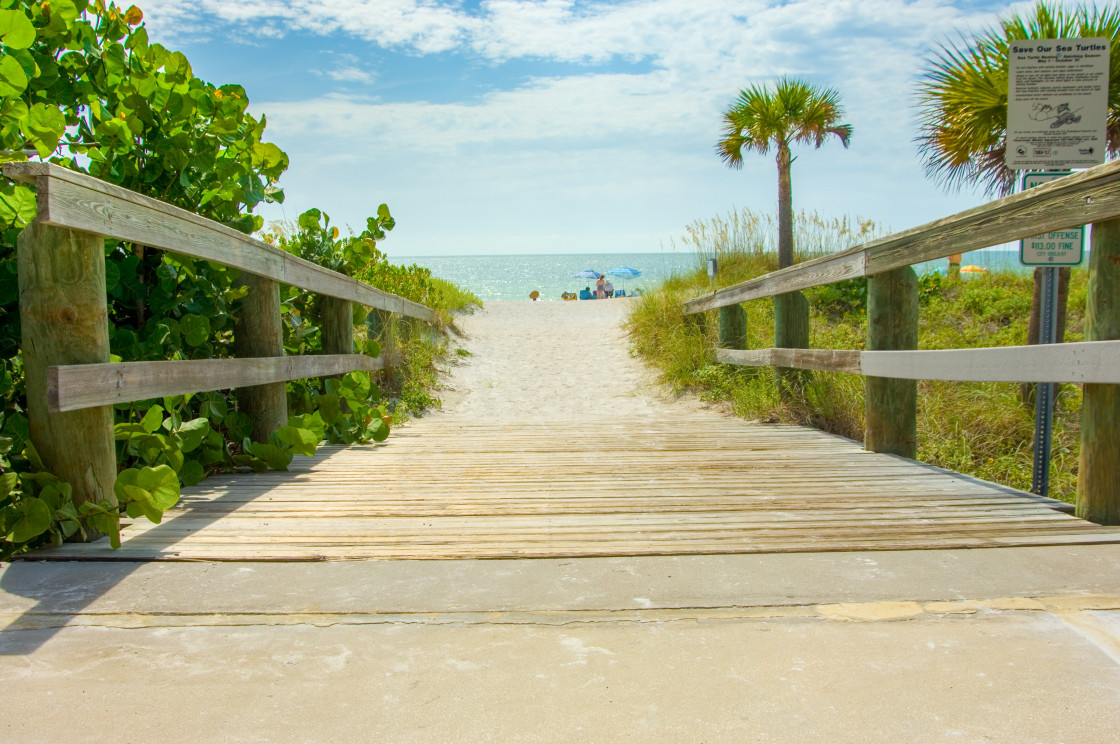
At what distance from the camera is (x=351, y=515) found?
3057 millimetres

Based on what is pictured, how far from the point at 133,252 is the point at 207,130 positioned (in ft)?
2.18

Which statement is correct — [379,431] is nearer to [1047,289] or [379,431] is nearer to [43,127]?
[43,127]

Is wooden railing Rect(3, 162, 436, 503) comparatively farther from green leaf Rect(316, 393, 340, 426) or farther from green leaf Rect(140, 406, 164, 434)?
green leaf Rect(316, 393, 340, 426)

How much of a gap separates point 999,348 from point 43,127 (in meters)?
3.49

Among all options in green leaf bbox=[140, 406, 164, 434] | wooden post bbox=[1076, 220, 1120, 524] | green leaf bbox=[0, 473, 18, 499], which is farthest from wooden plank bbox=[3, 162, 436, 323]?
wooden post bbox=[1076, 220, 1120, 524]

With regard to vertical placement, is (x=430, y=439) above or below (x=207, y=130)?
below

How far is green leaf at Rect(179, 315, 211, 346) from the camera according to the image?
3.52 m

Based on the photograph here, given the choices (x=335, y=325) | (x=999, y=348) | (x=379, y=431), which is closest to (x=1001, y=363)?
(x=999, y=348)

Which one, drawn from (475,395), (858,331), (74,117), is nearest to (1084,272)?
(858,331)

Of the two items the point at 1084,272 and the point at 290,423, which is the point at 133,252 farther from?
the point at 1084,272

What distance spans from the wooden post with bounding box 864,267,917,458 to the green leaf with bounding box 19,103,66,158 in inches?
Result: 148

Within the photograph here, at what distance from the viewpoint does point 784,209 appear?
15.7 meters

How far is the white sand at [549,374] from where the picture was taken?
767 cm

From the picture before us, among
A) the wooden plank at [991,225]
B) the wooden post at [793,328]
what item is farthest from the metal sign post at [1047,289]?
the wooden post at [793,328]
